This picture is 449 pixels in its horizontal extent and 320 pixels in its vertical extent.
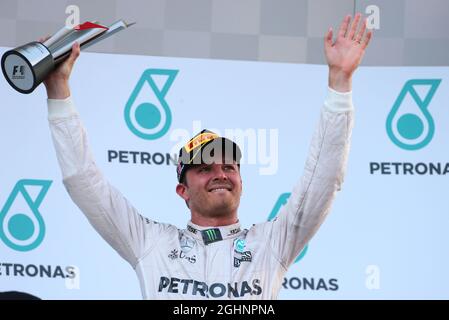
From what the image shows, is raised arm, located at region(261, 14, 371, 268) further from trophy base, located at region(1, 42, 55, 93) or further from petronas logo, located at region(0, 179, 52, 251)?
petronas logo, located at region(0, 179, 52, 251)

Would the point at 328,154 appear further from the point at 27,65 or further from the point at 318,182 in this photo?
the point at 27,65

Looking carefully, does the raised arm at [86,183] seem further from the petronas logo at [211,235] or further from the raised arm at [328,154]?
the raised arm at [328,154]

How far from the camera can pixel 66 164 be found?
245cm

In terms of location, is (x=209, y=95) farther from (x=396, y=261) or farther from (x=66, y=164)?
(x=66, y=164)

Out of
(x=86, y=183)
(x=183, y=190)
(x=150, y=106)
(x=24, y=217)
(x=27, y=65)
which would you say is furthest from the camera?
(x=150, y=106)

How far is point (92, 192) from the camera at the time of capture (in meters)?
2.48

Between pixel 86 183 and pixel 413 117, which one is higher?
pixel 413 117

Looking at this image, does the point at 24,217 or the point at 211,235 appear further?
the point at 24,217

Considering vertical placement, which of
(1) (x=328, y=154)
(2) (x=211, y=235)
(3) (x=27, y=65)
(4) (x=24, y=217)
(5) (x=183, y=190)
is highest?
(3) (x=27, y=65)

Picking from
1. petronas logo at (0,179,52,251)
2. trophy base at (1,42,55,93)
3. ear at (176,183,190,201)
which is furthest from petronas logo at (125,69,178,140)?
trophy base at (1,42,55,93)

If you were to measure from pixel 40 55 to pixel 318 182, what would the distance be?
0.79 metres

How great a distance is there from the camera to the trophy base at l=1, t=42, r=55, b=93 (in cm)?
223

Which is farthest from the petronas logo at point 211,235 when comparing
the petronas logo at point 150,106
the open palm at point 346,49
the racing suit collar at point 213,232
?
the petronas logo at point 150,106

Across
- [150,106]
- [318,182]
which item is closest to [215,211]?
[318,182]
